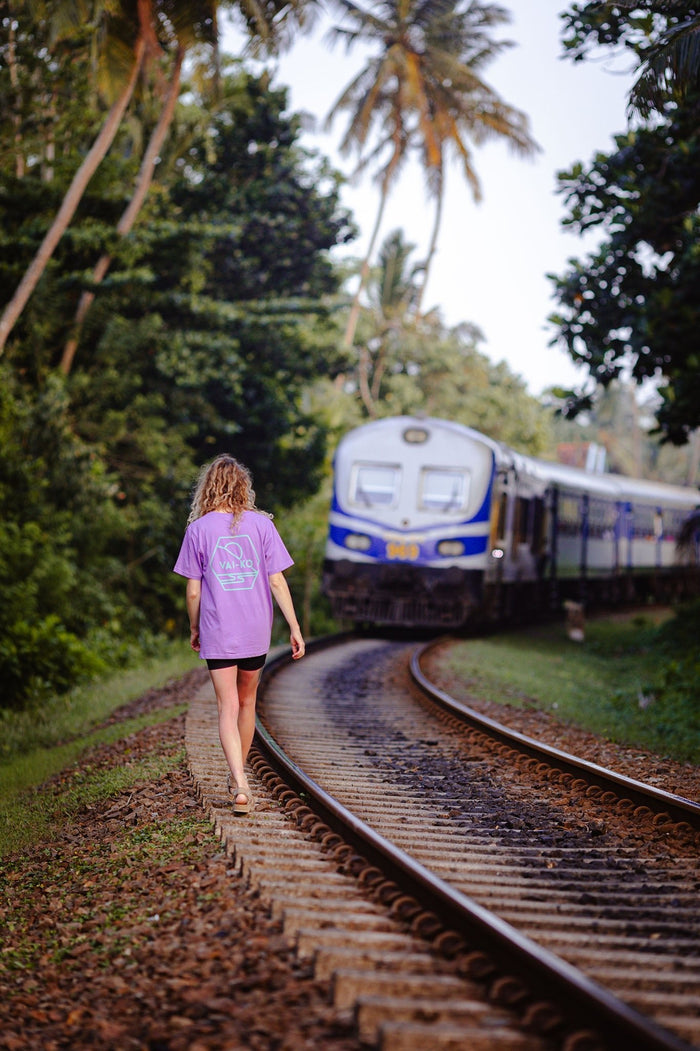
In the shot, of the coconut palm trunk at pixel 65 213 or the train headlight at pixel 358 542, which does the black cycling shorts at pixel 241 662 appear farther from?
the train headlight at pixel 358 542

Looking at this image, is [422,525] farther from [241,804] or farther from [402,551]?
[241,804]

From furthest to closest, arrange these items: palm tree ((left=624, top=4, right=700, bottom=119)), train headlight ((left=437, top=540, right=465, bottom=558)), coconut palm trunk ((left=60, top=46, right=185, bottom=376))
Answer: coconut palm trunk ((left=60, top=46, right=185, bottom=376))
train headlight ((left=437, top=540, right=465, bottom=558))
palm tree ((left=624, top=4, right=700, bottom=119))

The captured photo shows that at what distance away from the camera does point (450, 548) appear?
1736cm

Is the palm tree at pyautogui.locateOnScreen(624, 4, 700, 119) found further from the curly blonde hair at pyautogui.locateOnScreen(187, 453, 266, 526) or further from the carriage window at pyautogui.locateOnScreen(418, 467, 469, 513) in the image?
the carriage window at pyautogui.locateOnScreen(418, 467, 469, 513)

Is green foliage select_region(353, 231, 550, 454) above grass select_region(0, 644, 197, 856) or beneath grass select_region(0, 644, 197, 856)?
above

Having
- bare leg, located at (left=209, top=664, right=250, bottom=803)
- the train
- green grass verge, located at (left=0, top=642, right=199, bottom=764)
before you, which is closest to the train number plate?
the train

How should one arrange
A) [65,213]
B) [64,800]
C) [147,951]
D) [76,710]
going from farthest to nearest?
[65,213]
[76,710]
[64,800]
[147,951]

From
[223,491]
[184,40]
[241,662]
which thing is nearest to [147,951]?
[241,662]

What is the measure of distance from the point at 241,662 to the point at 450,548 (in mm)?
11702

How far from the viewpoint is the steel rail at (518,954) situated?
10.1 ft

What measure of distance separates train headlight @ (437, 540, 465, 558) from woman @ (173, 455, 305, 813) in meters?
11.4

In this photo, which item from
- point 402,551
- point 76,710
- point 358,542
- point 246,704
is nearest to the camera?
point 246,704

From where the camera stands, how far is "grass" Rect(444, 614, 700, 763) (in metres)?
11.0

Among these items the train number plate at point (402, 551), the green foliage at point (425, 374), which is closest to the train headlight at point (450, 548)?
the train number plate at point (402, 551)
